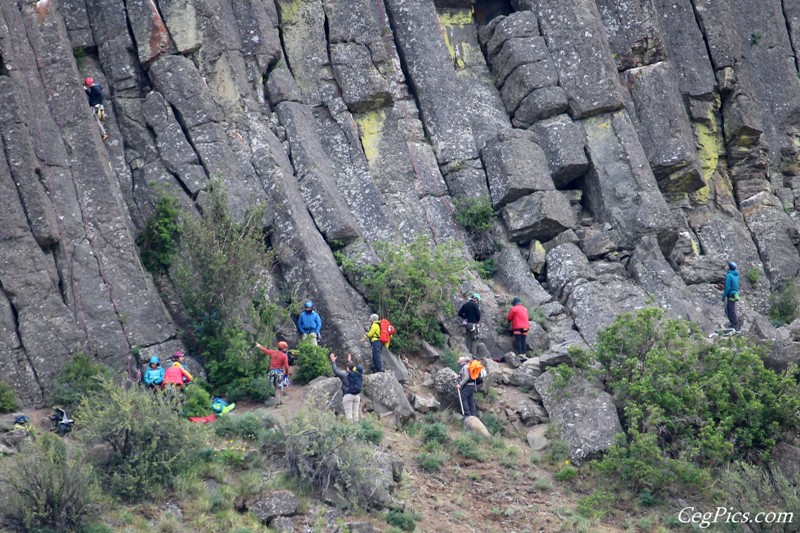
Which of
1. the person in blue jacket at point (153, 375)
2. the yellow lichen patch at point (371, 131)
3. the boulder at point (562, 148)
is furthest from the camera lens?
the boulder at point (562, 148)

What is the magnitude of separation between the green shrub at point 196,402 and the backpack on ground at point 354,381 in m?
2.82

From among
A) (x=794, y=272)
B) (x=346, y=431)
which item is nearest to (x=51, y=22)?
(x=346, y=431)

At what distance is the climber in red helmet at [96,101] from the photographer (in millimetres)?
29703

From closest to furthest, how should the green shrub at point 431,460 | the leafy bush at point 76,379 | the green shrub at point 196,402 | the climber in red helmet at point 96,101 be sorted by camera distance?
the leafy bush at point 76,379 < the green shrub at point 196,402 < the green shrub at point 431,460 < the climber in red helmet at point 96,101

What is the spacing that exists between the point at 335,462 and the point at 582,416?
596 centimetres

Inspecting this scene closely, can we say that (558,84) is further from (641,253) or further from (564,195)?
(641,253)

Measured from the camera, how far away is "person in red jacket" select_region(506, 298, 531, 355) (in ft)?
96.4

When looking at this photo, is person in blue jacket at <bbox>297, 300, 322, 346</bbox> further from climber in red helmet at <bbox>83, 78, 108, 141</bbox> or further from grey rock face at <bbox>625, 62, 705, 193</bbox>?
grey rock face at <bbox>625, 62, 705, 193</bbox>

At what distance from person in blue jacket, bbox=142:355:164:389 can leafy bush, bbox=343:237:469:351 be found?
5.61 meters

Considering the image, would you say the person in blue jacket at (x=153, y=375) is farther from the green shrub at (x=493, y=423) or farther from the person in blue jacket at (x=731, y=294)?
the person in blue jacket at (x=731, y=294)

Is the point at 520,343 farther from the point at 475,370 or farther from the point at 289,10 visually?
the point at 289,10

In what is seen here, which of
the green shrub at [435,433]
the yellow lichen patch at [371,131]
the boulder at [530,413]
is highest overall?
the yellow lichen patch at [371,131]

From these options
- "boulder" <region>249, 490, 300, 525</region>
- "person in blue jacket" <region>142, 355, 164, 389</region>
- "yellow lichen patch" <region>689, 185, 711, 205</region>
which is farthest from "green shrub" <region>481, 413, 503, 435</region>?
"yellow lichen patch" <region>689, 185, 711, 205</region>

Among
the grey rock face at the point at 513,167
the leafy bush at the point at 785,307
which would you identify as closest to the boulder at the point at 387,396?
the grey rock face at the point at 513,167
